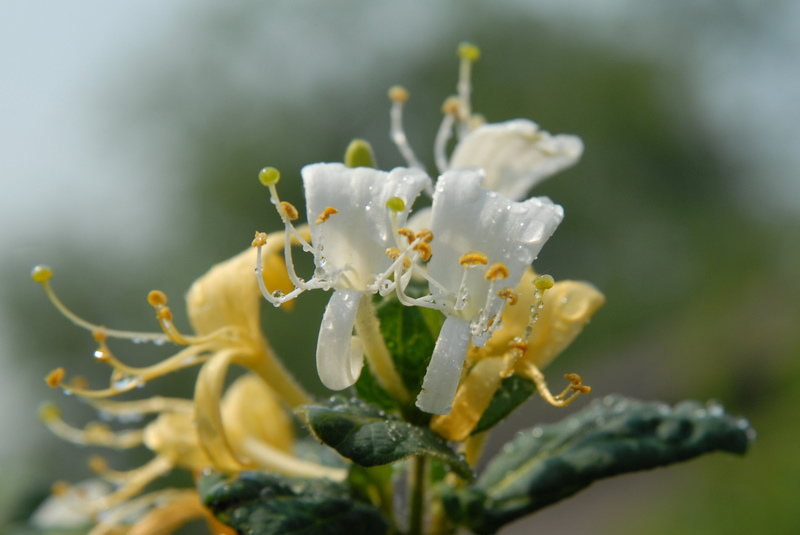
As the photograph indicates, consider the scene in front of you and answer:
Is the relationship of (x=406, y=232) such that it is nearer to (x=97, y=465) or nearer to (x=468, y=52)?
(x=468, y=52)

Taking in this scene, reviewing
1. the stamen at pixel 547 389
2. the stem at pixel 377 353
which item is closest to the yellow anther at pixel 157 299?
the stem at pixel 377 353

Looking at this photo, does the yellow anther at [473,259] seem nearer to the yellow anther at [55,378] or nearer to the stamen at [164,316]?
the stamen at [164,316]

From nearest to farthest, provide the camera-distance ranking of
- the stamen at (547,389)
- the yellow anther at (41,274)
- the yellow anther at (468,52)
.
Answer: the stamen at (547,389) < the yellow anther at (41,274) < the yellow anther at (468,52)

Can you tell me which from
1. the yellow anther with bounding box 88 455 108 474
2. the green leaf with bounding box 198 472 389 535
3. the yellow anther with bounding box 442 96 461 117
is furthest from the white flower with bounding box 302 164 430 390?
the yellow anther with bounding box 88 455 108 474

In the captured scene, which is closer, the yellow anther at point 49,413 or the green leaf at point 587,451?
the green leaf at point 587,451

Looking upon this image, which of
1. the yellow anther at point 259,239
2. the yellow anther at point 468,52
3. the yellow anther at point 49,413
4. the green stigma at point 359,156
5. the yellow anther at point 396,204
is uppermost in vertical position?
the yellow anther at point 468,52

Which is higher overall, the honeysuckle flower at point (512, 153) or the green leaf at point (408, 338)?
the honeysuckle flower at point (512, 153)
